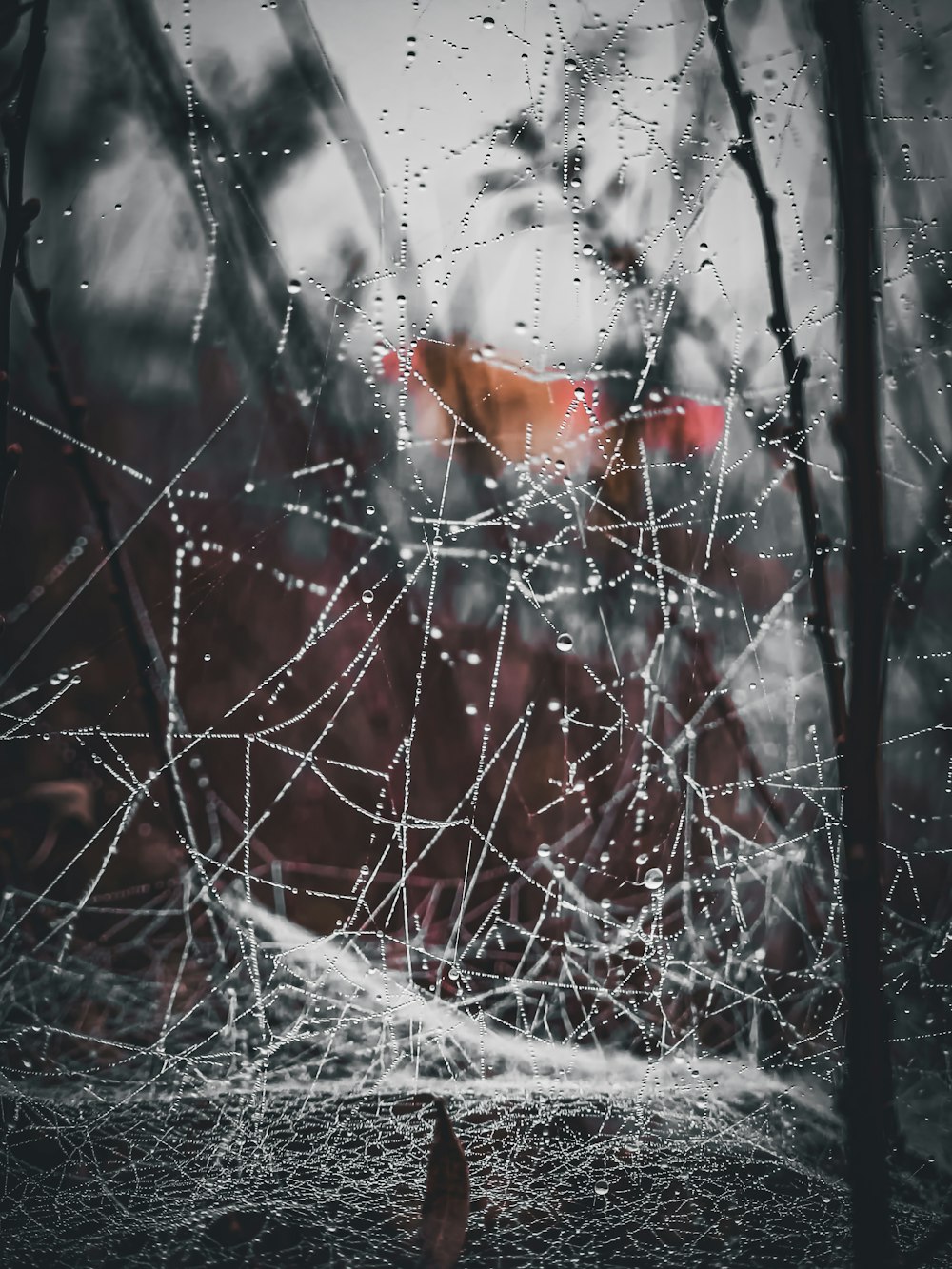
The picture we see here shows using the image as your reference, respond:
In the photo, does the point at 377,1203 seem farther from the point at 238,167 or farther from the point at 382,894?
the point at 238,167

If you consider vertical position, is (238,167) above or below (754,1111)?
above

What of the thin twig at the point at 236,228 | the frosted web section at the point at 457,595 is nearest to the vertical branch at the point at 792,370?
the frosted web section at the point at 457,595

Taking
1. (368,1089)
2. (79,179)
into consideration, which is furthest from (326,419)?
(368,1089)

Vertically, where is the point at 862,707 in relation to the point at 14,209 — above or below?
below

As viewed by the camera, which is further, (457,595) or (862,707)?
(457,595)

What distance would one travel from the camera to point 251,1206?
0.35m

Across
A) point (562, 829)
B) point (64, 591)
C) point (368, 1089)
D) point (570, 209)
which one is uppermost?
point (570, 209)

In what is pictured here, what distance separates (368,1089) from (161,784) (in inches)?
7.2

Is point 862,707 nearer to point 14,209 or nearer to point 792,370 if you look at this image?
point 792,370

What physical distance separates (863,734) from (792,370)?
0.71 feet

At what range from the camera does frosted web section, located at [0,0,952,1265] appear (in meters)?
0.42

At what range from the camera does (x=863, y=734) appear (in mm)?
262

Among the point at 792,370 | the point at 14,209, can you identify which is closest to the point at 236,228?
the point at 14,209

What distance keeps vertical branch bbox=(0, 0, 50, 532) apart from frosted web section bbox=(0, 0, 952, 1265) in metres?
0.10
